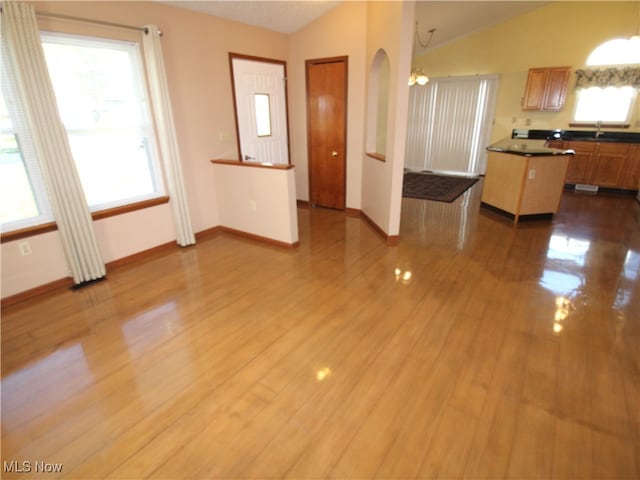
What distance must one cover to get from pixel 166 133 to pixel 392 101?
242cm

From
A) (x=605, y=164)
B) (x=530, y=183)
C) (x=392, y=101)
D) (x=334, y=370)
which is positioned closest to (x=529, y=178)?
(x=530, y=183)

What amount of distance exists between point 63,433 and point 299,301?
1.65m

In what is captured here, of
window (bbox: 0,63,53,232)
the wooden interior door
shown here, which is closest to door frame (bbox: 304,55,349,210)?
the wooden interior door

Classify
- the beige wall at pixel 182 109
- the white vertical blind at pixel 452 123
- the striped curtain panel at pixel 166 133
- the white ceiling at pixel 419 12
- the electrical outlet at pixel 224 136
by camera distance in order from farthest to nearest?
the white vertical blind at pixel 452 123
the electrical outlet at pixel 224 136
the white ceiling at pixel 419 12
the striped curtain panel at pixel 166 133
the beige wall at pixel 182 109

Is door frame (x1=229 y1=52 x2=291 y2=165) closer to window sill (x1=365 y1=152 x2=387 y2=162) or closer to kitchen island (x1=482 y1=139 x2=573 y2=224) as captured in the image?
window sill (x1=365 y1=152 x2=387 y2=162)

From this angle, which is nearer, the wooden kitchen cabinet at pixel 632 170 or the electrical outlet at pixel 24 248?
the electrical outlet at pixel 24 248

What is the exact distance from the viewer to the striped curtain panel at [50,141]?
2.42 m

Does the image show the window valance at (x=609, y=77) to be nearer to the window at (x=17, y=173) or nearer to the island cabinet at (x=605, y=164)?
the island cabinet at (x=605, y=164)

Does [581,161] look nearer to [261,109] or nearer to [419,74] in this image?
[419,74]

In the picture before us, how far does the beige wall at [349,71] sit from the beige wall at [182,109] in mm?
397

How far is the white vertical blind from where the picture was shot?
7.43 m

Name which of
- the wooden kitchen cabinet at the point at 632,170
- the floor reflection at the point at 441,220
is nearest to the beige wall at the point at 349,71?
the floor reflection at the point at 441,220

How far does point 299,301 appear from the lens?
278cm

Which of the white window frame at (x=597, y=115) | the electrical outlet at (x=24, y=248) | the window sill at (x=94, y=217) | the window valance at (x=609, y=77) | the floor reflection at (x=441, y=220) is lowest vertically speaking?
the floor reflection at (x=441, y=220)
